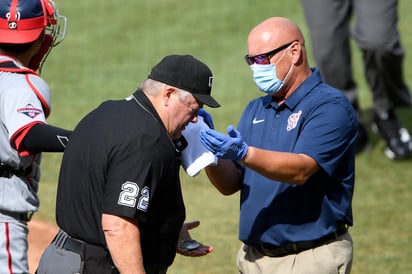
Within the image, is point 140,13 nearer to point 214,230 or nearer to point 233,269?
point 214,230

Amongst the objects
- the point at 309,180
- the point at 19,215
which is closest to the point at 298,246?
the point at 309,180

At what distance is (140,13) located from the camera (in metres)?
16.0

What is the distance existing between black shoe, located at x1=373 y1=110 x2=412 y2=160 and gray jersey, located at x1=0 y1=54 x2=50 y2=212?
559cm

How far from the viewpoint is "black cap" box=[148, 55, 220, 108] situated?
189 inches

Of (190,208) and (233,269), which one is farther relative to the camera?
(190,208)

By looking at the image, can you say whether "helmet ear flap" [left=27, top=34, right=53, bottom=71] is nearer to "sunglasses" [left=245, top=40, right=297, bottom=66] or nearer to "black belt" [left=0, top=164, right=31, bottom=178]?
"black belt" [left=0, top=164, right=31, bottom=178]

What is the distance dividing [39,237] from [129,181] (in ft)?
14.6

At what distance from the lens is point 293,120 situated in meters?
5.44

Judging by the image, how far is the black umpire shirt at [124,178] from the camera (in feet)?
A: 15.1

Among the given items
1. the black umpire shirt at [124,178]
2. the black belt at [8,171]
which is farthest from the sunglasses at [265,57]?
the black belt at [8,171]

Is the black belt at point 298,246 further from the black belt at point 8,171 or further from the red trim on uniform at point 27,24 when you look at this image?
the red trim on uniform at point 27,24

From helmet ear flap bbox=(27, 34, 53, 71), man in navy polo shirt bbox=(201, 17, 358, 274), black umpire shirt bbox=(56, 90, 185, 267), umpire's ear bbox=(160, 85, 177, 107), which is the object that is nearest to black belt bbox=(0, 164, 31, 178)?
helmet ear flap bbox=(27, 34, 53, 71)

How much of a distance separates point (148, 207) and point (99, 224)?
0.26 metres

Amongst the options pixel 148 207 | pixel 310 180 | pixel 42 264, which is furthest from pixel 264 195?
pixel 42 264
